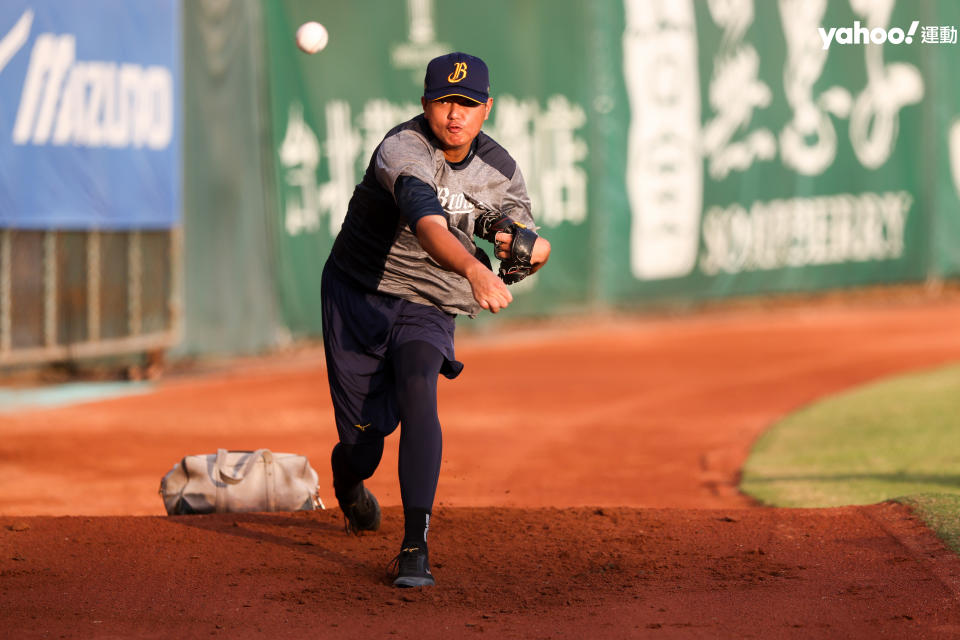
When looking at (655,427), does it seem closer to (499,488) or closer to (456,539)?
(499,488)

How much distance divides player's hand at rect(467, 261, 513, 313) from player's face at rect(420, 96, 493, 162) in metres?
0.71

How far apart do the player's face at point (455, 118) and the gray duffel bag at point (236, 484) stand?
2005mm

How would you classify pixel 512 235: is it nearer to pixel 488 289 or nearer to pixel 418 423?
pixel 488 289

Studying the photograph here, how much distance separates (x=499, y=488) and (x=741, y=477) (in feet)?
4.89

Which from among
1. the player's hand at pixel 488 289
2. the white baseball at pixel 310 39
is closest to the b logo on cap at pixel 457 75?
the player's hand at pixel 488 289

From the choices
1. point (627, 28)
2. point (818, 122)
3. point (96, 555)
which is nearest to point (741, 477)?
point (96, 555)

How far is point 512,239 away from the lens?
15.4 ft

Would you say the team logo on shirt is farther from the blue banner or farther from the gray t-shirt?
the blue banner

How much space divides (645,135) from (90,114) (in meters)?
7.22

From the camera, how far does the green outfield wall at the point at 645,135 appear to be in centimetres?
1255

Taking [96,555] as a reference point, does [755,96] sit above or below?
above

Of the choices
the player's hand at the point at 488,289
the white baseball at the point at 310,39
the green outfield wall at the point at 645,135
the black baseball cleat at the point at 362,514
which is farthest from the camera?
the green outfield wall at the point at 645,135

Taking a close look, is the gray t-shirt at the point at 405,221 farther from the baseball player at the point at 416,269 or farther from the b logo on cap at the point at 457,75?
the b logo on cap at the point at 457,75

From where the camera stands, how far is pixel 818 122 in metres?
16.9
